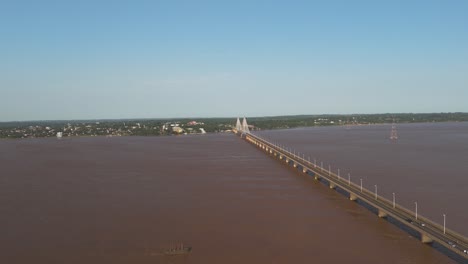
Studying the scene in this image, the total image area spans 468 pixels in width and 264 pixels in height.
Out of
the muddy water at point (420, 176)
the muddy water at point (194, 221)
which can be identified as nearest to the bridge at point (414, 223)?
the muddy water at point (194, 221)

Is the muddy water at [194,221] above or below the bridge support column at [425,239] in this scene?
below

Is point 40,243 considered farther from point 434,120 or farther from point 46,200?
point 434,120

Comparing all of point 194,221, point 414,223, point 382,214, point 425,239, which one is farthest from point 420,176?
point 194,221

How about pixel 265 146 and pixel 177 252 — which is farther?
pixel 265 146

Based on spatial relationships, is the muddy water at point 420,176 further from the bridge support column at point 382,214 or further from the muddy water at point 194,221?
the bridge support column at point 382,214

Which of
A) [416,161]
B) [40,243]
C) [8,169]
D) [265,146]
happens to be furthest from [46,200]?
[265,146]

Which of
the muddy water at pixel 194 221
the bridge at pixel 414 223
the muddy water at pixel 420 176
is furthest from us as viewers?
the muddy water at pixel 420 176

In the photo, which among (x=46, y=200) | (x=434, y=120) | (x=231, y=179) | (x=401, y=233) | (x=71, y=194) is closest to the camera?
(x=401, y=233)

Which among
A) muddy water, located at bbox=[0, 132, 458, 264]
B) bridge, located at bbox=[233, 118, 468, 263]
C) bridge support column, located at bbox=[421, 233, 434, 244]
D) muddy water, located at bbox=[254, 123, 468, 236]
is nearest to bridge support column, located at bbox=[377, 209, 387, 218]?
bridge, located at bbox=[233, 118, 468, 263]

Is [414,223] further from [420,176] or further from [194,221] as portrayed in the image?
[420,176]
